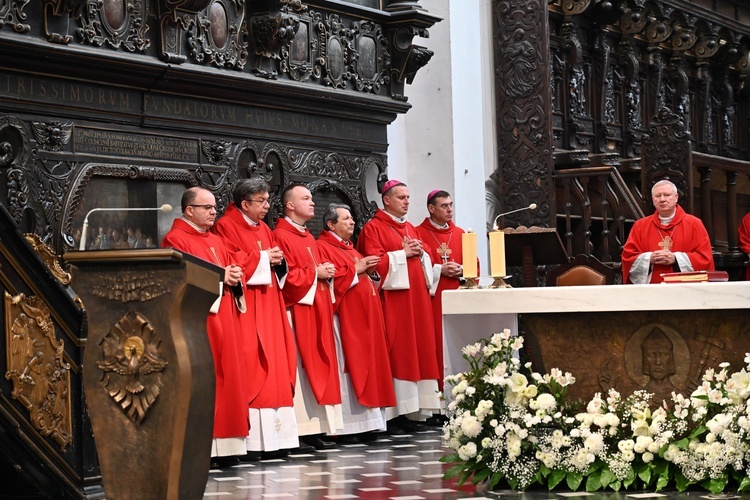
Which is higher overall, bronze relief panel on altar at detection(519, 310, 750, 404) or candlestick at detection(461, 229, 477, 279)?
candlestick at detection(461, 229, 477, 279)

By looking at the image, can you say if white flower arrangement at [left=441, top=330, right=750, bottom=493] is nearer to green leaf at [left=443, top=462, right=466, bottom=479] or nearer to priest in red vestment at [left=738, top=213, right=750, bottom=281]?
green leaf at [left=443, top=462, right=466, bottom=479]

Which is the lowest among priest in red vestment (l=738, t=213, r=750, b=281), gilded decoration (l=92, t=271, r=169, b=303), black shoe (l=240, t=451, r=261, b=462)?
black shoe (l=240, t=451, r=261, b=462)

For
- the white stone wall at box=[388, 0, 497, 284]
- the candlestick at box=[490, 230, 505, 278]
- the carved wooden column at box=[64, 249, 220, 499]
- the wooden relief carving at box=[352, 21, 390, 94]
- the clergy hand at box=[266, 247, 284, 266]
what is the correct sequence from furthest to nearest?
the white stone wall at box=[388, 0, 497, 284] → the wooden relief carving at box=[352, 21, 390, 94] → the clergy hand at box=[266, 247, 284, 266] → the candlestick at box=[490, 230, 505, 278] → the carved wooden column at box=[64, 249, 220, 499]

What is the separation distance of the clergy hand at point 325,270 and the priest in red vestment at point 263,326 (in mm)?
407

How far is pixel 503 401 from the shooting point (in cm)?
750

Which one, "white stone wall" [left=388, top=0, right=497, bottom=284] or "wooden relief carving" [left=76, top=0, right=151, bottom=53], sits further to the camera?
"white stone wall" [left=388, top=0, right=497, bottom=284]

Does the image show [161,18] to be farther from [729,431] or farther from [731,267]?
[731,267]

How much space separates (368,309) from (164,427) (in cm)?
560

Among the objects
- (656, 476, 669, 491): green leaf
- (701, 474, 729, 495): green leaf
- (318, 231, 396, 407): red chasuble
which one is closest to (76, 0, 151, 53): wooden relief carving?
(318, 231, 396, 407): red chasuble

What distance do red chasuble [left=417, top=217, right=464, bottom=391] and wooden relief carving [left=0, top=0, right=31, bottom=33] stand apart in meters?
4.60

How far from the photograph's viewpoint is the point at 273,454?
32.5 feet

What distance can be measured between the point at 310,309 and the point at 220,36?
95.2 inches

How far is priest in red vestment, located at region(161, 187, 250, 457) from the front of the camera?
9.37 m

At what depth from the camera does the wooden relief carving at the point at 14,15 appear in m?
8.70
